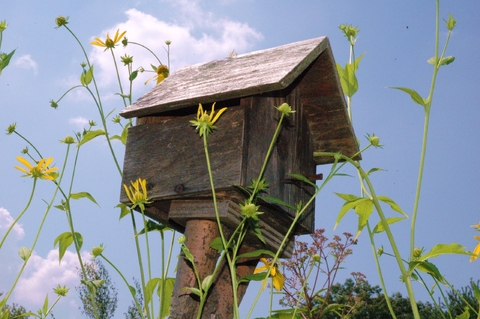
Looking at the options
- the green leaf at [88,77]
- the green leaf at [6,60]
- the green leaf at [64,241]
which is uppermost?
the green leaf at [88,77]

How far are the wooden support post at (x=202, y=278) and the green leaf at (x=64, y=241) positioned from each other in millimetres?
472

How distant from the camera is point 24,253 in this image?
235 cm

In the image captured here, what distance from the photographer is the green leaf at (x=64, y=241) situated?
2.46 m

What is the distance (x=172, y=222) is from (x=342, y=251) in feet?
5.51

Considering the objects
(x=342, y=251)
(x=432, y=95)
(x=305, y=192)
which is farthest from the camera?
(x=342, y=251)

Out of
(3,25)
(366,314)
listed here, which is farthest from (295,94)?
(366,314)

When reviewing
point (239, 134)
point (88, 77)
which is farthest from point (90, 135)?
point (239, 134)

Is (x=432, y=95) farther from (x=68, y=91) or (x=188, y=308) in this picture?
(x=68, y=91)

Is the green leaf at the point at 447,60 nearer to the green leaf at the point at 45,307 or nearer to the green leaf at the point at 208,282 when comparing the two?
the green leaf at the point at 208,282

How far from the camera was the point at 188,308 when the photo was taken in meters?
2.38

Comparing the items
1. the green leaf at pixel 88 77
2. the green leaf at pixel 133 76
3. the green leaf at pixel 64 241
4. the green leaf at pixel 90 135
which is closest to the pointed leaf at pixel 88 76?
the green leaf at pixel 88 77

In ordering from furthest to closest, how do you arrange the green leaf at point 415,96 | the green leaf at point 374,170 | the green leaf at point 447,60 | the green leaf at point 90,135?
the green leaf at point 90,135
the green leaf at point 447,60
the green leaf at point 374,170
the green leaf at point 415,96

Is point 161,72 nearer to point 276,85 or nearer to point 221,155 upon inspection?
point 221,155

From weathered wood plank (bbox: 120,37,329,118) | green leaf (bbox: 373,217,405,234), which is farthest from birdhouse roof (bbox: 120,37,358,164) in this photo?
green leaf (bbox: 373,217,405,234)
